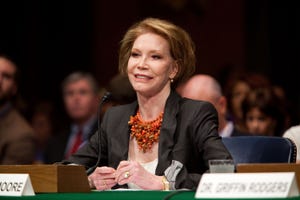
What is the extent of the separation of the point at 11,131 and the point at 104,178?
108 inches

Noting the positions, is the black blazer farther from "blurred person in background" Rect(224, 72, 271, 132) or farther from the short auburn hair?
"blurred person in background" Rect(224, 72, 271, 132)

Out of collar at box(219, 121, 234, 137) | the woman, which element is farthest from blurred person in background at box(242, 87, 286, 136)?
the woman

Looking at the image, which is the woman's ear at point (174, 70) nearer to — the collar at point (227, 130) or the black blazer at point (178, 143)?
the black blazer at point (178, 143)

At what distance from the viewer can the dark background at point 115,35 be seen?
985 cm

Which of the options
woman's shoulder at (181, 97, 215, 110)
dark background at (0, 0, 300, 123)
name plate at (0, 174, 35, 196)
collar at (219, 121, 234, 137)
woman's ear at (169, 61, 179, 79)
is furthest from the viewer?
dark background at (0, 0, 300, 123)

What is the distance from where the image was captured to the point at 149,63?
14.2 feet

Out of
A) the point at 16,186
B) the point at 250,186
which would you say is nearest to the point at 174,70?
the point at 16,186

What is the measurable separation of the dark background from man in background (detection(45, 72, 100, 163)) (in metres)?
1.92

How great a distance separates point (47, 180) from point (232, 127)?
2.93 m

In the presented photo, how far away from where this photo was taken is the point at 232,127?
6418 mm

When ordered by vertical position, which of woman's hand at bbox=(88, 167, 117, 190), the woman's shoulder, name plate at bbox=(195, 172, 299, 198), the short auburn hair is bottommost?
woman's hand at bbox=(88, 167, 117, 190)

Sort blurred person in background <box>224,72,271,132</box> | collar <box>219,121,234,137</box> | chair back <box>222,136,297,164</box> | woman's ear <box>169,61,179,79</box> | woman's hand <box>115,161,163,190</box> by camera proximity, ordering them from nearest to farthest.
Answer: woman's hand <box>115,161,163,190</box>
woman's ear <box>169,61,179,79</box>
chair back <box>222,136,297,164</box>
collar <box>219,121,234,137</box>
blurred person in background <box>224,72,271,132</box>

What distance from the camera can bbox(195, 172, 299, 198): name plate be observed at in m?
3.03

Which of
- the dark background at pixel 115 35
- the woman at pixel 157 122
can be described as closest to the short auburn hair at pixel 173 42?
the woman at pixel 157 122
